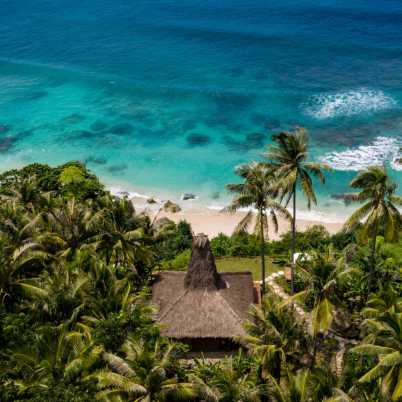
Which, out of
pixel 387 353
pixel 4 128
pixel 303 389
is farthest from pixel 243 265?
pixel 4 128

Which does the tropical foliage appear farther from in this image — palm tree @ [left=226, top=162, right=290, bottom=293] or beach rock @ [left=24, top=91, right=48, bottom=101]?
beach rock @ [left=24, top=91, right=48, bottom=101]

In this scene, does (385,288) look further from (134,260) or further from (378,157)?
(378,157)

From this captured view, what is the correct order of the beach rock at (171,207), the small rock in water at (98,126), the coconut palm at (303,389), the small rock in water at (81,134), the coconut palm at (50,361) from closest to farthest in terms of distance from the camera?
the coconut palm at (303,389)
the coconut palm at (50,361)
the beach rock at (171,207)
the small rock in water at (81,134)
the small rock in water at (98,126)

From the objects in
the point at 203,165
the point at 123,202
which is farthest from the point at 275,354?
the point at 203,165

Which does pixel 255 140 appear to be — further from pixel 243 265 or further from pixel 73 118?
pixel 243 265

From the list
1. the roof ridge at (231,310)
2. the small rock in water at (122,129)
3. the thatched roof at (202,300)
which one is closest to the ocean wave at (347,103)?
the small rock in water at (122,129)

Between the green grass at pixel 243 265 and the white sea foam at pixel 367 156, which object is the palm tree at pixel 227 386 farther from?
the white sea foam at pixel 367 156
